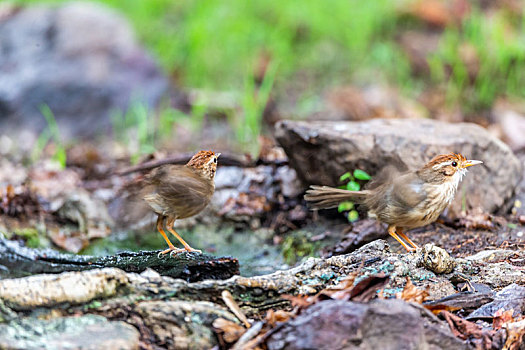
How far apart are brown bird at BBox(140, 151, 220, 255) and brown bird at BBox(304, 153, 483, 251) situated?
779mm

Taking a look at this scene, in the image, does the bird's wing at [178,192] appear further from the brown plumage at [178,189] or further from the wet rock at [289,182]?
the wet rock at [289,182]

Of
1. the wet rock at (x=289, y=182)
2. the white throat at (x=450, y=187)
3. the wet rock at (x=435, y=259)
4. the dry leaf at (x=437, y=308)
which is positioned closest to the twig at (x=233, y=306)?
the dry leaf at (x=437, y=308)

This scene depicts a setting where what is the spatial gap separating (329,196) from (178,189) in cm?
111

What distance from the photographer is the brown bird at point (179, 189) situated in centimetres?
452

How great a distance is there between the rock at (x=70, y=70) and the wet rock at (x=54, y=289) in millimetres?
6023

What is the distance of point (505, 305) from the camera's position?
3.47 m

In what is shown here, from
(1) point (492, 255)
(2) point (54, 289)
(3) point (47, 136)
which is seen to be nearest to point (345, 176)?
(1) point (492, 255)

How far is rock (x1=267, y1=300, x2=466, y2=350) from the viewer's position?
270 centimetres

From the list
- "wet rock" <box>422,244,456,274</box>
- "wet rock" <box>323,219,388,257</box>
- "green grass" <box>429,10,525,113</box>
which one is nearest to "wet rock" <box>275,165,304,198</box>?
"wet rock" <box>323,219,388,257</box>

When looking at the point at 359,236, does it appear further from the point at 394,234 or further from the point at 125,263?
the point at 125,263

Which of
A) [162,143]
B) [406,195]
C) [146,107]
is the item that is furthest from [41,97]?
[406,195]

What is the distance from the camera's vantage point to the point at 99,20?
9.20m

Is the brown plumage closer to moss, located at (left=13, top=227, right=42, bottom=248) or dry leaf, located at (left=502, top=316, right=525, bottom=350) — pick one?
moss, located at (left=13, top=227, right=42, bottom=248)

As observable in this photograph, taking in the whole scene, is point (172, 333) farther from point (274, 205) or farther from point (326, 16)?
point (326, 16)
